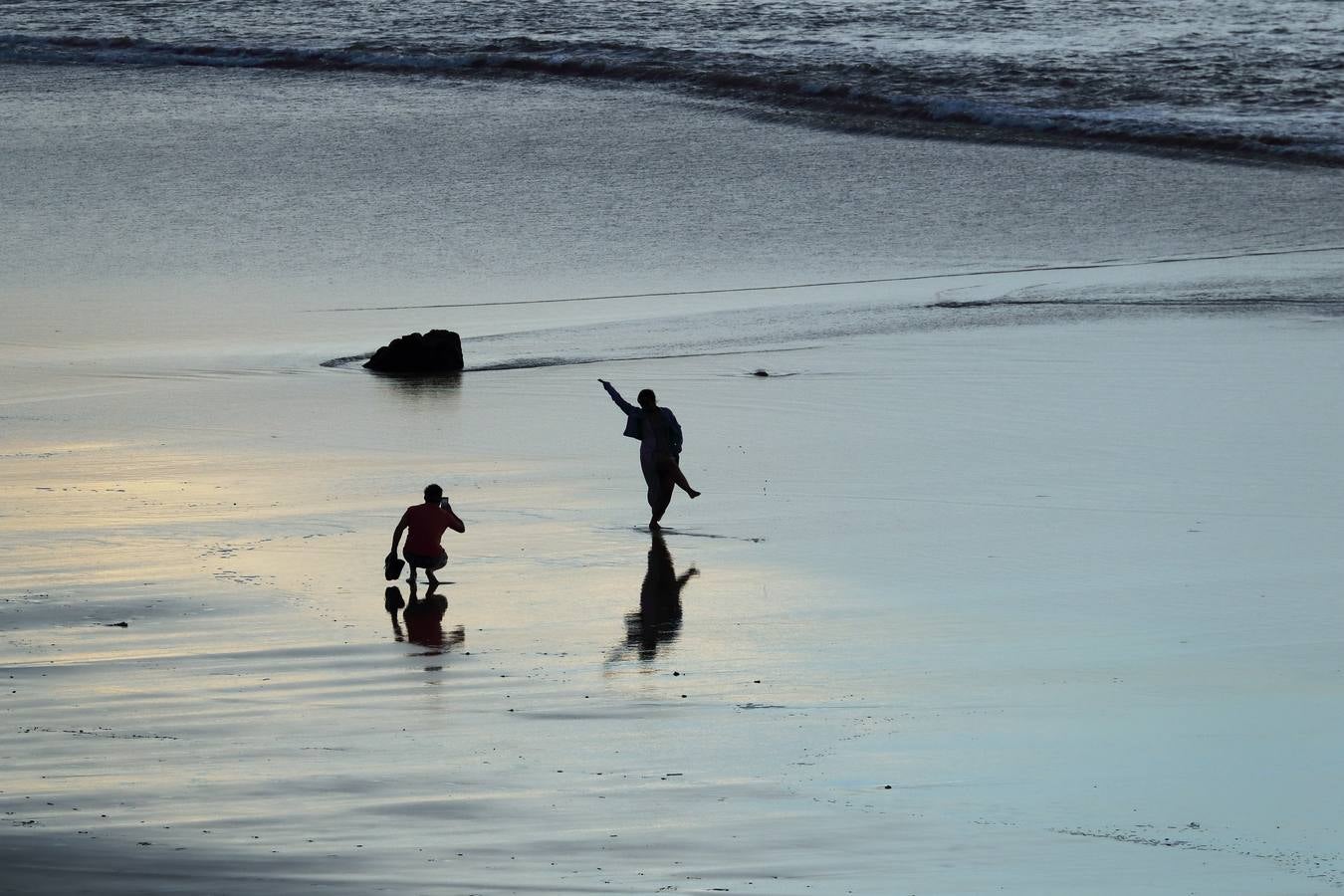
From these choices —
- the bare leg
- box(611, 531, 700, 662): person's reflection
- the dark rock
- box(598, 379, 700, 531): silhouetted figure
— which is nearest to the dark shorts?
box(611, 531, 700, 662): person's reflection

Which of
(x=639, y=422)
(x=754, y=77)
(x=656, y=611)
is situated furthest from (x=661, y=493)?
(x=754, y=77)

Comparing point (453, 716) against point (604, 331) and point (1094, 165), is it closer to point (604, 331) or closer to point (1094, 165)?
point (604, 331)

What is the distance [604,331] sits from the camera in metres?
24.6

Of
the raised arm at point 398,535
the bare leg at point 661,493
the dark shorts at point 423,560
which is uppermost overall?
the raised arm at point 398,535

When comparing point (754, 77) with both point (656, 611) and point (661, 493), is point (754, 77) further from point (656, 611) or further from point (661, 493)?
point (656, 611)

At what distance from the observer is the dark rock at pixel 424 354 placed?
21.7m

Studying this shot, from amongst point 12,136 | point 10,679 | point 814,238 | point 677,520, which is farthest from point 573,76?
point 10,679

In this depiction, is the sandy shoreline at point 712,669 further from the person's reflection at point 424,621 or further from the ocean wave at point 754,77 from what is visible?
the ocean wave at point 754,77

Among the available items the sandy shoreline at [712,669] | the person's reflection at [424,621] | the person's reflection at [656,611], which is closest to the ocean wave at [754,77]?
the sandy shoreline at [712,669]

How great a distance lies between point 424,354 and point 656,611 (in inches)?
415

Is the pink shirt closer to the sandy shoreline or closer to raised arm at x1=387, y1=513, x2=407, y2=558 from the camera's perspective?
raised arm at x1=387, y1=513, x2=407, y2=558

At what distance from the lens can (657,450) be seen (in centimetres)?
1448

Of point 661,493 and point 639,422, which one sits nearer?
point 661,493

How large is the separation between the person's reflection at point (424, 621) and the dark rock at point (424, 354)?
9576 millimetres
